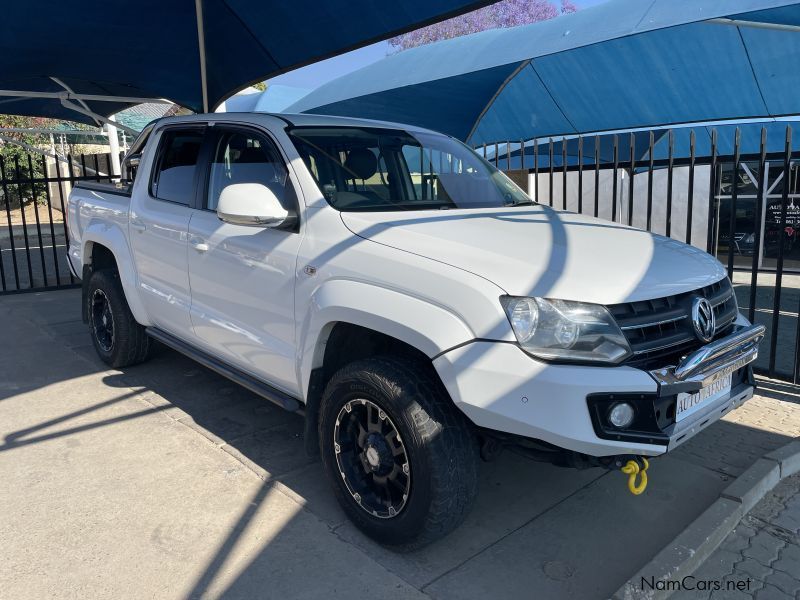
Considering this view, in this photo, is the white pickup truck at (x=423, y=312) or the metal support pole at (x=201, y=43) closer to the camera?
the white pickup truck at (x=423, y=312)

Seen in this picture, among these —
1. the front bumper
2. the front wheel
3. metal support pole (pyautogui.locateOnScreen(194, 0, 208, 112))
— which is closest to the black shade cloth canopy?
metal support pole (pyautogui.locateOnScreen(194, 0, 208, 112))

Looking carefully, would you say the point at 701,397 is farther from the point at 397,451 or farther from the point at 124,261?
the point at 124,261

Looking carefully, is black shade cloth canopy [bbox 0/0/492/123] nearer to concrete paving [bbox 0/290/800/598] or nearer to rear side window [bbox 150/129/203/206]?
rear side window [bbox 150/129/203/206]

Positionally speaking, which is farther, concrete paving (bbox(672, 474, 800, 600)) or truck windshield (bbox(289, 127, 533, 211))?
truck windshield (bbox(289, 127, 533, 211))

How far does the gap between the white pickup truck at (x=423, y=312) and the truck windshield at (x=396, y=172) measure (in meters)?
0.02

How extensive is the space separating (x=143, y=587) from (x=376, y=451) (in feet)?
3.60

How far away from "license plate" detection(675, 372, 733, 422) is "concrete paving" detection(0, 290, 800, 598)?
0.77 metres

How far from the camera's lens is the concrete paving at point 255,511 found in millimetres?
2686

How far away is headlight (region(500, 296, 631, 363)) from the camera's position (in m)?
2.36

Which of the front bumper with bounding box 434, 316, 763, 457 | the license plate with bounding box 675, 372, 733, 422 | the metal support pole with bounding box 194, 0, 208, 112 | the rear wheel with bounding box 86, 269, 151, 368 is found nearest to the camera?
the front bumper with bounding box 434, 316, 763, 457

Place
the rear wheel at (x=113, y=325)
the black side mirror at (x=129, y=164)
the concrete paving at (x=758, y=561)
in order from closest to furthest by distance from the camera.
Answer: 1. the concrete paving at (x=758, y=561)
2. the rear wheel at (x=113, y=325)
3. the black side mirror at (x=129, y=164)

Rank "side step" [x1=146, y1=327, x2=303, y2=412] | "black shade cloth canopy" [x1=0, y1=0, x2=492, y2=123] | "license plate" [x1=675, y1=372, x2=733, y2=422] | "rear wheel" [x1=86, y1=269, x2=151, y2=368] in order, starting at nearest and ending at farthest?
"license plate" [x1=675, y1=372, x2=733, y2=422] → "side step" [x1=146, y1=327, x2=303, y2=412] → "rear wheel" [x1=86, y1=269, x2=151, y2=368] → "black shade cloth canopy" [x1=0, y1=0, x2=492, y2=123]

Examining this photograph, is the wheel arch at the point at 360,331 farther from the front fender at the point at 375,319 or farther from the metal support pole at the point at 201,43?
the metal support pole at the point at 201,43

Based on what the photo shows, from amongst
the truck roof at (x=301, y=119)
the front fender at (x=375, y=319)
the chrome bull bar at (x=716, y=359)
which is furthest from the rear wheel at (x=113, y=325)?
the chrome bull bar at (x=716, y=359)
